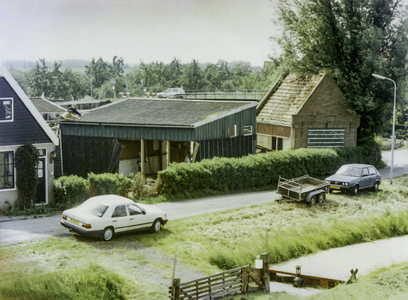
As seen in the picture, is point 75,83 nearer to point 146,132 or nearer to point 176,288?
point 146,132

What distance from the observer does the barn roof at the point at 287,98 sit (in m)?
5.95

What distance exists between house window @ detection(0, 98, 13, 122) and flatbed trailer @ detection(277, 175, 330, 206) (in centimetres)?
338

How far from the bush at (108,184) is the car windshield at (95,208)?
0.73 ft

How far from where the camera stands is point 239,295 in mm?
5012

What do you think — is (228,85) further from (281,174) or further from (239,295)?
(239,295)

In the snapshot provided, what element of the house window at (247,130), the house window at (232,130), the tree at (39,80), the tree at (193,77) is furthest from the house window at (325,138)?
the tree at (39,80)

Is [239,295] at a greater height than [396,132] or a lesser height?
lesser

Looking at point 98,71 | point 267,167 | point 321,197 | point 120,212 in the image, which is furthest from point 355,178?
point 98,71

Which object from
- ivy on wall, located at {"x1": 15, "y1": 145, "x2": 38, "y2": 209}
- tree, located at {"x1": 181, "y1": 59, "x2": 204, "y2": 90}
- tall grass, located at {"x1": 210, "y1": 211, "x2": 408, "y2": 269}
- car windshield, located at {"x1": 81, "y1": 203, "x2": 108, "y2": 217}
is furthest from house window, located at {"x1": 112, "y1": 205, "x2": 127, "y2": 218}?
tree, located at {"x1": 181, "y1": 59, "x2": 204, "y2": 90}

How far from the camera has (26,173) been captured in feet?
16.2

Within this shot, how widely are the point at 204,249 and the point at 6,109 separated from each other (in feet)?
8.41

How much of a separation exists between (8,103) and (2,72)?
34 centimetres

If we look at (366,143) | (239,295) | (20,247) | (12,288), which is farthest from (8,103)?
(366,143)

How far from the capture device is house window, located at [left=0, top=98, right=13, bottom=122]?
4.71 metres
